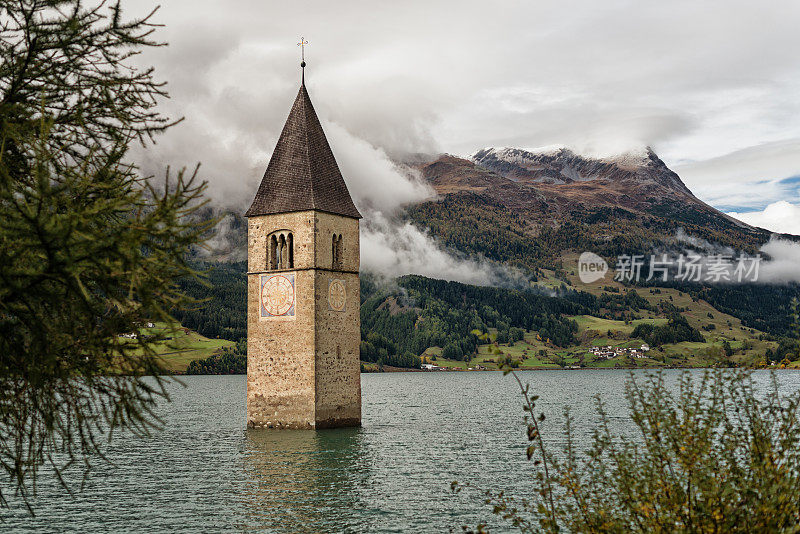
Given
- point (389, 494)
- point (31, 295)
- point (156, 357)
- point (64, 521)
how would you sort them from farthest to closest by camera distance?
point (389, 494)
point (64, 521)
point (156, 357)
point (31, 295)

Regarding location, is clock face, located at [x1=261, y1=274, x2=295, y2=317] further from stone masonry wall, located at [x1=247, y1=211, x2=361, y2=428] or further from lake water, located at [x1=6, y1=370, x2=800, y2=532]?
lake water, located at [x1=6, y1=370, x2=800, y2=532]

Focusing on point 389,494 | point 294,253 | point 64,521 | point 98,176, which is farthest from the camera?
point 294,253

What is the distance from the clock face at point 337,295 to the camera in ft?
138

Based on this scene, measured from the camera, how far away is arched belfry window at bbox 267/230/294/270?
42406 millimetres

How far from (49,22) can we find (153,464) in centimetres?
2806

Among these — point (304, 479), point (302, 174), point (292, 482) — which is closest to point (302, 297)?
point (302, 174)

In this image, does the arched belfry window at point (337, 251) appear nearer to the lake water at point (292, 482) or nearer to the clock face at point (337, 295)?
the clock face at point (337, 295)

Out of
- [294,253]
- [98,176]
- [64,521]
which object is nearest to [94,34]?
[98,176]

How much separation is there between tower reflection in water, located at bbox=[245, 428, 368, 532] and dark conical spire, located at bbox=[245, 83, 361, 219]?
1214cm

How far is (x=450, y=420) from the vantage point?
186ft

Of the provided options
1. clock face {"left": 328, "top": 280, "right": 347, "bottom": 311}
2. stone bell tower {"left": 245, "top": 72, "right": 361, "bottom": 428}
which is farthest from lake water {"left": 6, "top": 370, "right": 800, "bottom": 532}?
clock face {"left": 328, "top": 280, "right": 347, "bottom": 311}

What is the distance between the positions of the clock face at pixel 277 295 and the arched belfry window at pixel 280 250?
0.75 meters

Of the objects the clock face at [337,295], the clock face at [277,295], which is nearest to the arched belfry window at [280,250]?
the clock face at [277,295]

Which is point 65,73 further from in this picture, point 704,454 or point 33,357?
point 704,454
